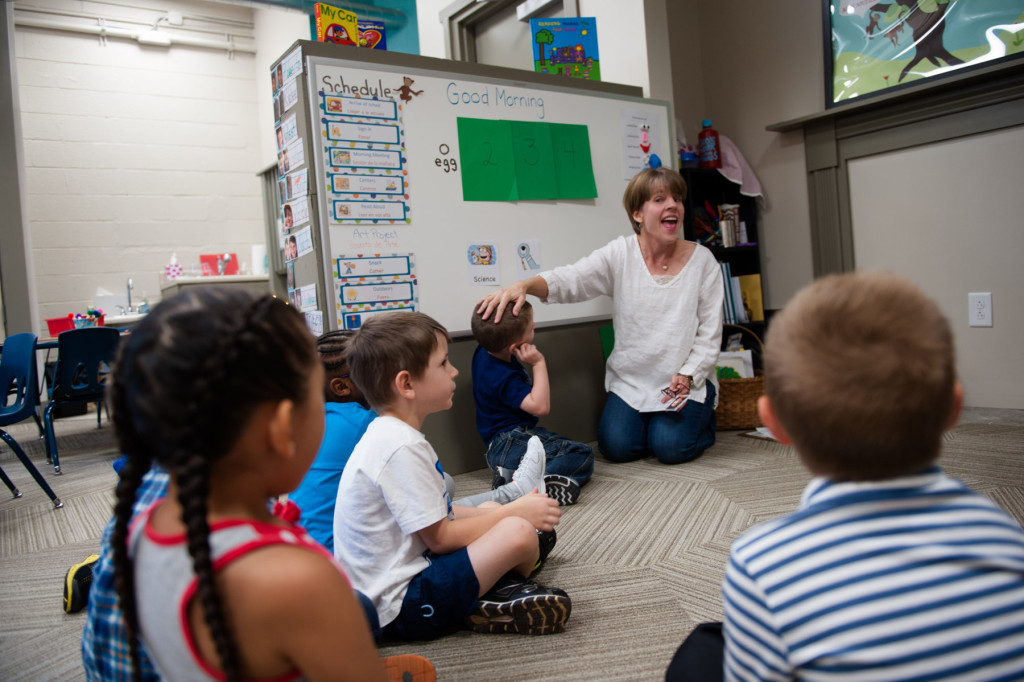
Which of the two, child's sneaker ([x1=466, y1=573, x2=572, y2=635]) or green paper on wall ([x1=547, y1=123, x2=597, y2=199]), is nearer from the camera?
child's sneaker ([x1=466, y1=573, x2=572, y2=635])

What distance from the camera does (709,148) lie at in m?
3.55

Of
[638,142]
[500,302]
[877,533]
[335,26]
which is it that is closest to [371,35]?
[335,26]

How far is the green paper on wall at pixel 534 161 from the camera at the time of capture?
2.64m

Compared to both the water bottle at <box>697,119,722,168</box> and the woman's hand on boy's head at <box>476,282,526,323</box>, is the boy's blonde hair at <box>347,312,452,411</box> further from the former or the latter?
the water bottle at <box>697,119,722,168</box>

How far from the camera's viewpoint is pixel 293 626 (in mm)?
556

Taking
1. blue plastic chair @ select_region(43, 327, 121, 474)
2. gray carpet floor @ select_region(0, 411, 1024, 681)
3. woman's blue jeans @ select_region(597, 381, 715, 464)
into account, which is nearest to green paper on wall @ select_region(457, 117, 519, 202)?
woman's blue jeans @ select_region(597, 381, 715, 464)

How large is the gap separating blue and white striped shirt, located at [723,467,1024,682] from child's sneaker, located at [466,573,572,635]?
0.72 meters

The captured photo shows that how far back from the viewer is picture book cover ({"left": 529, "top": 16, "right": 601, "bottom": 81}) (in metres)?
2.91

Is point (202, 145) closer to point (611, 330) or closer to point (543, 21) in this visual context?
point (543, 21)

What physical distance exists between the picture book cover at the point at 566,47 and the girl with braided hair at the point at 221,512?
8.36 ft

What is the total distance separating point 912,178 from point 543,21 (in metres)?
1.80

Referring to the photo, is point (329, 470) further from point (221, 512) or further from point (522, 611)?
point (221, 512)

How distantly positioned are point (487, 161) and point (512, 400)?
94 centimetres

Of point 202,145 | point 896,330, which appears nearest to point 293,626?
point 896,330
